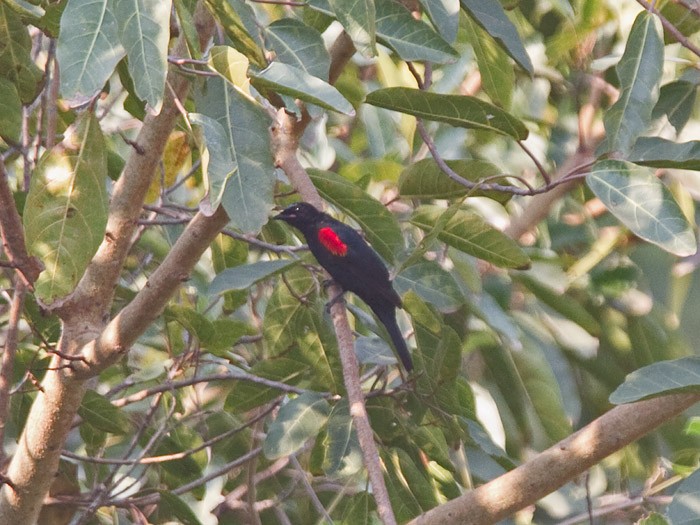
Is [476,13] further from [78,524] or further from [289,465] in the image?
[289,465]

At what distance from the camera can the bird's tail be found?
326cm

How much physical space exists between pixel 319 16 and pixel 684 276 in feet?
11.2

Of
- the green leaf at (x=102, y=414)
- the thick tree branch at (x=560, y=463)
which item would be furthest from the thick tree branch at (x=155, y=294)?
the thick tree branch at (x=560, y=463)

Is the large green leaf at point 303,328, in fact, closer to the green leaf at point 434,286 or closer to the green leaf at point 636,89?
the green leaf at point 434,286

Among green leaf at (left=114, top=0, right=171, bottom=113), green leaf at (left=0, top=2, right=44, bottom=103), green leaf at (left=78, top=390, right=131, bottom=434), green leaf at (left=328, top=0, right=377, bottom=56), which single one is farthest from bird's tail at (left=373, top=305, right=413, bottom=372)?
green leaf at (left=114, top=0, right=171, bottom=113)

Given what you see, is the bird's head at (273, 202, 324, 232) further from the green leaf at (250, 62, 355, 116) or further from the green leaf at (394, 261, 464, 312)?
A: the green leaf at (250, 62, 355, 116)

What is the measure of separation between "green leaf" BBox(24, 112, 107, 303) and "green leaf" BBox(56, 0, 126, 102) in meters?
0.49

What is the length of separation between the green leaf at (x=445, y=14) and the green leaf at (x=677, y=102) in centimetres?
96

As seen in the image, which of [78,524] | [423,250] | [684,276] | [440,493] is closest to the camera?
[423,250]

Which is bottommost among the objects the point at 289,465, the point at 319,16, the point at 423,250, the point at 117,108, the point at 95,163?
the point at 289,465

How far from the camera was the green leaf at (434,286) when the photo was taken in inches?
120

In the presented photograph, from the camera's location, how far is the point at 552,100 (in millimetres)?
6094

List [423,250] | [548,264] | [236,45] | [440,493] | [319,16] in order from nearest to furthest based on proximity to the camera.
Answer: [236,45] < [423,250] < [319,16] < [440,493] < [548,264]

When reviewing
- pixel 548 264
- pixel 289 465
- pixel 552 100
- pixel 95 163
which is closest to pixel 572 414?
pixel 548 264
